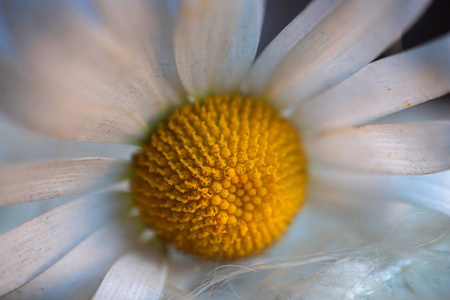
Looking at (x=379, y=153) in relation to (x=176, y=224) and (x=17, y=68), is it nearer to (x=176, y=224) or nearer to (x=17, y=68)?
(x=176, y=224)

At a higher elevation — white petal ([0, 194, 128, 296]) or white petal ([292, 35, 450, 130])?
white petal ([292, 35, 450, 130])

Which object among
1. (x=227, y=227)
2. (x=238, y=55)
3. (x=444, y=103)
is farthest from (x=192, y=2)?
(x=444, y=103)

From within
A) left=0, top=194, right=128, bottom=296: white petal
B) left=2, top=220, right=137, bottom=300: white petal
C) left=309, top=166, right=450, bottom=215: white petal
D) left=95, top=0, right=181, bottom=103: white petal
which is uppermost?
left=95, top=0, right=181, bottom=103: white petal

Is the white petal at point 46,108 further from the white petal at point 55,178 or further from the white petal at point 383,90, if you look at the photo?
the white petal at point 383,90

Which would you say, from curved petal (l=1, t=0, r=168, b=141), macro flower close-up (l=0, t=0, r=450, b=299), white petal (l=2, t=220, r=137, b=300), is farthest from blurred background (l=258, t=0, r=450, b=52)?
white petal (l=2, t=220, r=137, b=300)

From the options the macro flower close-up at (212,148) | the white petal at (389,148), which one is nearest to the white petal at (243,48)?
the macro flower close-up at (212,148)

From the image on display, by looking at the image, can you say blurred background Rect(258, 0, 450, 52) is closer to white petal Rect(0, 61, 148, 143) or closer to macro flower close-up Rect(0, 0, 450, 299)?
macro flower close-up Rect(0, 0, 450, 299)

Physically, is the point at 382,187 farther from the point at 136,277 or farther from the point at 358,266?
the point at 136,277
